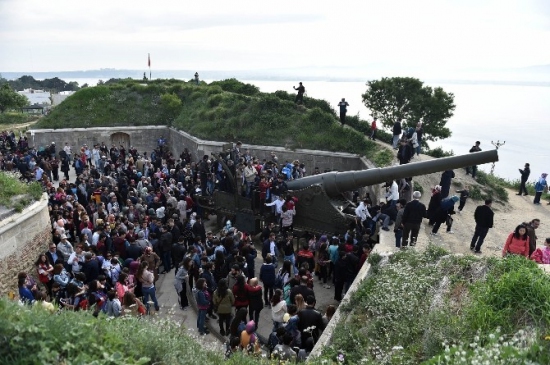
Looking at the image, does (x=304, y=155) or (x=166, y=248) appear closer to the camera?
(x=166, y=248)

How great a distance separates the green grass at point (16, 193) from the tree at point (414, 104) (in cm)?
1734

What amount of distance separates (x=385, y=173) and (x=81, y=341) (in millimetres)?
7878

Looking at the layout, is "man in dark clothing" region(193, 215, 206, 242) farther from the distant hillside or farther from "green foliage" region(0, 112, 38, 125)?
"green foliage" region(0, 112, 38, 125)

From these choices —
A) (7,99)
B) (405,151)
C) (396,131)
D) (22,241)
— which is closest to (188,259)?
(22,241)

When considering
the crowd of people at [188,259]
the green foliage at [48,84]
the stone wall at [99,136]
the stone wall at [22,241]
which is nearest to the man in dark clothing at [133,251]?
the crowd of people at [188,259]

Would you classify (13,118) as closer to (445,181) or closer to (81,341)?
(445,181)

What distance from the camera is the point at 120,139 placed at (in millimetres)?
24547

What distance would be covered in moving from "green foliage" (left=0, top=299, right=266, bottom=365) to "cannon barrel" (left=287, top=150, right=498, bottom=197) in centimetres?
681

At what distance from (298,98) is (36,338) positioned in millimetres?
18171

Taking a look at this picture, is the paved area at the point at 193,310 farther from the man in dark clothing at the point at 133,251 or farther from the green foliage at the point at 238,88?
the green foliage at the point at 238,88

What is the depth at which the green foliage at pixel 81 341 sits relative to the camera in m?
3.94

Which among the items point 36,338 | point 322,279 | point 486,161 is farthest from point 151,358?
point 486,161

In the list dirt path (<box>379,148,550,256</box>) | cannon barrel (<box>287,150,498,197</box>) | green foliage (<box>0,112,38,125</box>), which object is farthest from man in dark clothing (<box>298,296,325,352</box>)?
green foliage (<box>0,112,38,125</box>)

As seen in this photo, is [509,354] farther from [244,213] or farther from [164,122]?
[164,122]
